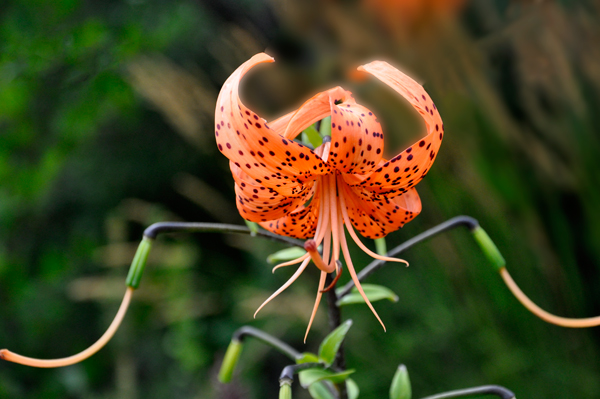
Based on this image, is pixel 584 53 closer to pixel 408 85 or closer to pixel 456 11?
pixel 456 11

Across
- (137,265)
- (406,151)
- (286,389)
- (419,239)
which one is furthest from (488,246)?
(137,265)

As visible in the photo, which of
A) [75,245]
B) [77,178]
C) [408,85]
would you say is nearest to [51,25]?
[75,245]

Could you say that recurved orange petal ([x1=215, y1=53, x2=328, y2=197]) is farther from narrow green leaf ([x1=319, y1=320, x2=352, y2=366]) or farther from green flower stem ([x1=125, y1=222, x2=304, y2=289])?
narrow green leaf ([x1=319, y1=320, x2=352, y2=366])

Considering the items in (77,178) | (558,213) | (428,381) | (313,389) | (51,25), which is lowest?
(428,381)

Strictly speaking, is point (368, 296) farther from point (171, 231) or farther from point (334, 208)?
point (171, 231)

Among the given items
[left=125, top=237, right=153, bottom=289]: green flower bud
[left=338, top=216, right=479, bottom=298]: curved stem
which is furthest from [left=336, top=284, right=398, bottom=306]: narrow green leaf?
[left=125, top=237, right=153, bottom=289]: green flower bud

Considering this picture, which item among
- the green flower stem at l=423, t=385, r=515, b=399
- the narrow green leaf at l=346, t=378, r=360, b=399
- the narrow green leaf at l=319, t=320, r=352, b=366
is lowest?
the green flower stem at l=423, t=385, r=515, b=399
